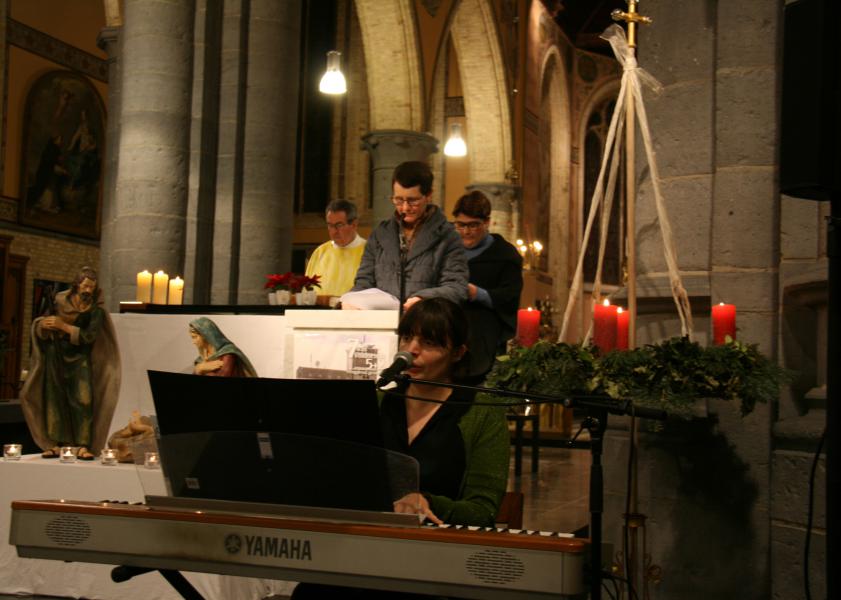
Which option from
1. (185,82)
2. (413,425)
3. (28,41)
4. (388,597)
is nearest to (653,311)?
(413,425)

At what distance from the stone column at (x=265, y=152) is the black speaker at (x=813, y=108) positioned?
781 centimetres

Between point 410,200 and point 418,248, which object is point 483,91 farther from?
point 410,200

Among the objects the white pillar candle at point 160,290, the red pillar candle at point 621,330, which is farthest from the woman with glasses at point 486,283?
the white pillar candle at point 160,290

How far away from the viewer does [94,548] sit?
2.50m

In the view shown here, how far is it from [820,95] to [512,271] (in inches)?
115

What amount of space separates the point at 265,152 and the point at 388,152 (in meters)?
5.10

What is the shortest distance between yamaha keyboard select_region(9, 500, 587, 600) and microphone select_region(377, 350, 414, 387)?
43 cm

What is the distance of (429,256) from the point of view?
511cm

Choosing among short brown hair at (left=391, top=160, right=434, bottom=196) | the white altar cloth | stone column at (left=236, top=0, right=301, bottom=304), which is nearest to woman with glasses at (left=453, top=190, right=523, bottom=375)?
short brown hair at (left=391, top=160, right=434, bottom=196)

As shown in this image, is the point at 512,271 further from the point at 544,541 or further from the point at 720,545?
the point at 544,541

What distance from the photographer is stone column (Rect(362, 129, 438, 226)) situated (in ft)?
49.8

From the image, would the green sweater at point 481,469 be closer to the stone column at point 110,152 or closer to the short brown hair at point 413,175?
the short brown hair at point 413,175

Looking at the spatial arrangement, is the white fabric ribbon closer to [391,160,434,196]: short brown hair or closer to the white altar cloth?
[391,160,434,196]: short brown hair

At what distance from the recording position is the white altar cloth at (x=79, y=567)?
5465mm
